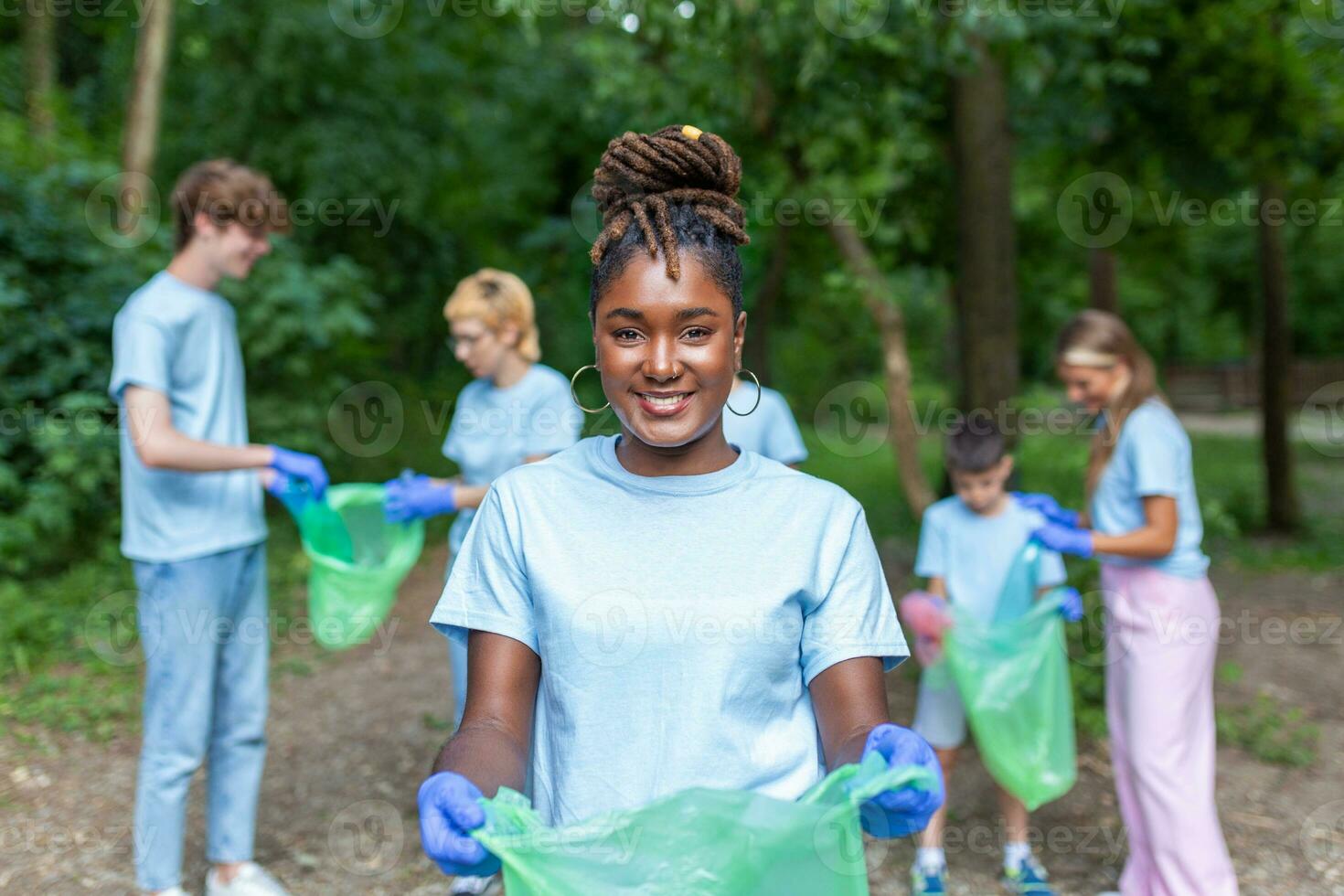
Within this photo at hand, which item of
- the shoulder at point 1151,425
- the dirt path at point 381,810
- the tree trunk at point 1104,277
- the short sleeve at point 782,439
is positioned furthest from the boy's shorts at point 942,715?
the tree trunk at point 1104,277

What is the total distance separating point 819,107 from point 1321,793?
147 inches

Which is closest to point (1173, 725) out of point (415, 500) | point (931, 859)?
point (931, 859)

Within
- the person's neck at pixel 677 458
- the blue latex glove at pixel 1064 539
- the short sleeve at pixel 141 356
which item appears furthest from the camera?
the blue latex glove at pixel 1064 539

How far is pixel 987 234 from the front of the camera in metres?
6.11

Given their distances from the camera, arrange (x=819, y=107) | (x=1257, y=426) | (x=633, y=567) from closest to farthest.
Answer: (x=633, y=567)
(x=819, y=107)
(x=1257, y=426)

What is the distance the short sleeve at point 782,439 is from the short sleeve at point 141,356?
193cm

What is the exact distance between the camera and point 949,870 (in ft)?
11.8

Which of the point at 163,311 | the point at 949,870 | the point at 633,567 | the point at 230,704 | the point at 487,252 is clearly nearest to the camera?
the point at 633,567

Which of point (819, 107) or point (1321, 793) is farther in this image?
point (819, 107)

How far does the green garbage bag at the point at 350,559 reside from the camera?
129 inches

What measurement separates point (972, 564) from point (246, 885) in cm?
236

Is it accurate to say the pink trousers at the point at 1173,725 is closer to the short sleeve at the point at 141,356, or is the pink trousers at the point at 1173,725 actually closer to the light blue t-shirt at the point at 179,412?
the light blue t-shirt at the point at 179,412

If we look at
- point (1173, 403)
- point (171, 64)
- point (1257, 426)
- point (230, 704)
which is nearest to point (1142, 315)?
point (1173, 403)

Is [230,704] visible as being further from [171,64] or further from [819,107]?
[171,64]
